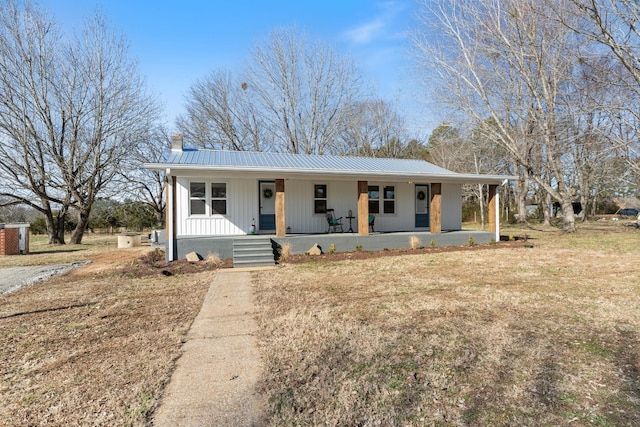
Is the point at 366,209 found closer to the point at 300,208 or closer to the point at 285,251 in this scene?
the point at 300,208

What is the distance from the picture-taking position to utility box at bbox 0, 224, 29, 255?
509 inches

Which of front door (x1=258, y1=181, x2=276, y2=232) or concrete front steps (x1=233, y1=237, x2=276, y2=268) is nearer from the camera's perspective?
concrete front steps (x1=233, y1=237, x2=276, y2=268)

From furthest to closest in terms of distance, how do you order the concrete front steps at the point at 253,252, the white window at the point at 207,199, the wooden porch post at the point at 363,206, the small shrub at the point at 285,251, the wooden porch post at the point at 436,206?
the wooden porch post at the point at 436,206 → the white window at the point at 207,199 → the wooden porch post at the point at 363,206 → the small shrub at the point at 285,251 → the concrete front steps at the point at 253,252

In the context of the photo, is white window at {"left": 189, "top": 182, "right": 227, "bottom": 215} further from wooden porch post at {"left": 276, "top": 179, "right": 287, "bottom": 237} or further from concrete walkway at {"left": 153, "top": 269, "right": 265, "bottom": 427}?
concrete walkway at {"left": 153, "top": 269, "right": 265, "bottom": 427}

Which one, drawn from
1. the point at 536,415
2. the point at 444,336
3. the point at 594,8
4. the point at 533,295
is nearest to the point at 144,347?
the point at 444,336

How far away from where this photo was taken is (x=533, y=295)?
218 inches

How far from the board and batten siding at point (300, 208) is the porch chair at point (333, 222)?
24cm

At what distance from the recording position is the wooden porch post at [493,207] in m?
13.1

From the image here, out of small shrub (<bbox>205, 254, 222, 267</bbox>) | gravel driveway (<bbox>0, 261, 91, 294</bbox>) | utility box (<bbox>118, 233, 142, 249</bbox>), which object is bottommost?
gravel driveway (<bbox>0, 261, 91, 294</bbox>)

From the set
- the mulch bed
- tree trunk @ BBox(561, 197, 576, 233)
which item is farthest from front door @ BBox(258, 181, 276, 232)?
tree trunk @ BBox(561, 197, 576, 233)

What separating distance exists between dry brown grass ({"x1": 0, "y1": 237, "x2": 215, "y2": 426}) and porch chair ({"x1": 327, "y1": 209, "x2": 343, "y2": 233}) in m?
6.16

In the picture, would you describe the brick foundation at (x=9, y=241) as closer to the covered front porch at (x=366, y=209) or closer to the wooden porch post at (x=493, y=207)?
the covered front porch at (x=366, y=209)

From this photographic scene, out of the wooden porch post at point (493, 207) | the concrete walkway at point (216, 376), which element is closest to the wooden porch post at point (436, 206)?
the wooden porch post at point (493, 207)

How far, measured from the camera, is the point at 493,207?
526 inches
